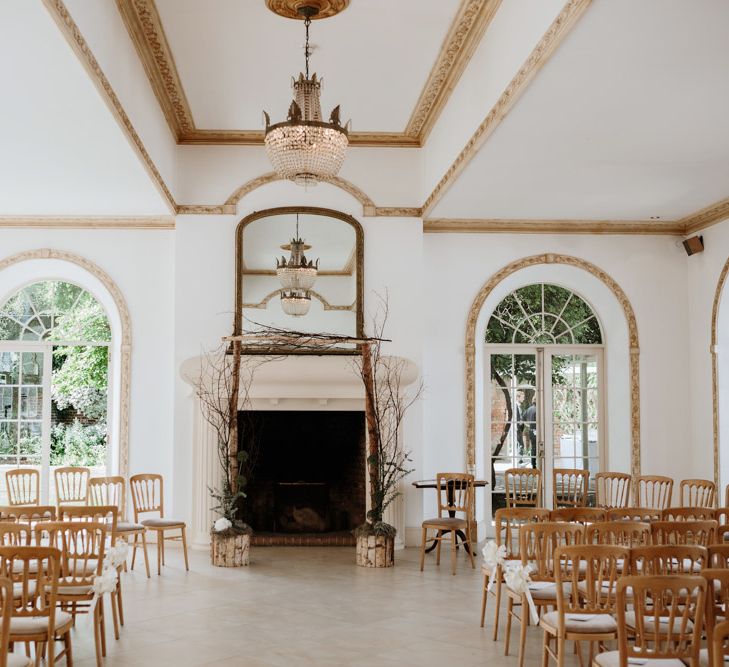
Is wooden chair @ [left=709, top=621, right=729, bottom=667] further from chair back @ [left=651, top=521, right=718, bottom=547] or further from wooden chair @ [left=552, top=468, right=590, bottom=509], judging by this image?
wooden chair @ [left=552, top=468, right=590, bottom=509]

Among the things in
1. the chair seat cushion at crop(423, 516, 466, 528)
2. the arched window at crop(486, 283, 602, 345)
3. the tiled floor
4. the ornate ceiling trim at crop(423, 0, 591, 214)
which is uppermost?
the ornate ceiling trim at crop(423, 0, 591, 214)

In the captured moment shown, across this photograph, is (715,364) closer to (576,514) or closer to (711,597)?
(576,514)

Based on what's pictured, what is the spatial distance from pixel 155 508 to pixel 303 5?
600 cm

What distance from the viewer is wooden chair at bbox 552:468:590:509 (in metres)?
10.0

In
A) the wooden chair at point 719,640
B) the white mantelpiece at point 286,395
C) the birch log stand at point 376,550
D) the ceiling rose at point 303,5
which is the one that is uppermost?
the ceiling rose at point 303,5

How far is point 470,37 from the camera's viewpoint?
742 centimetres

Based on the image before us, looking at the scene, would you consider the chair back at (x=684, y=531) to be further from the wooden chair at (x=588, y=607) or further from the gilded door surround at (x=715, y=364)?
the gilded door surround at (x=715, y=364)

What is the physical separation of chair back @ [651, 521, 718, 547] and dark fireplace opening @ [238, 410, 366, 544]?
5.26 meters

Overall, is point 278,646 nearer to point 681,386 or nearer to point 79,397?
point 681,386

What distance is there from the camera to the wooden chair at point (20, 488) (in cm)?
984

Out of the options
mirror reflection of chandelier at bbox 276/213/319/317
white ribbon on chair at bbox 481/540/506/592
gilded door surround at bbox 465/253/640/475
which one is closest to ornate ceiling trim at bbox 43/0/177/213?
mirror reflection of chandelier at bbox 276/213/319/317

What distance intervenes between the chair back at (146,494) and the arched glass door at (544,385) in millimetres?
4362

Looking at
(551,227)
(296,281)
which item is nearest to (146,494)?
(296,281)

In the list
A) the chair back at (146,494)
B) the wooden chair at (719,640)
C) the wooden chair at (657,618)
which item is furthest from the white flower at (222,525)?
the wooden chair at (719,640)
